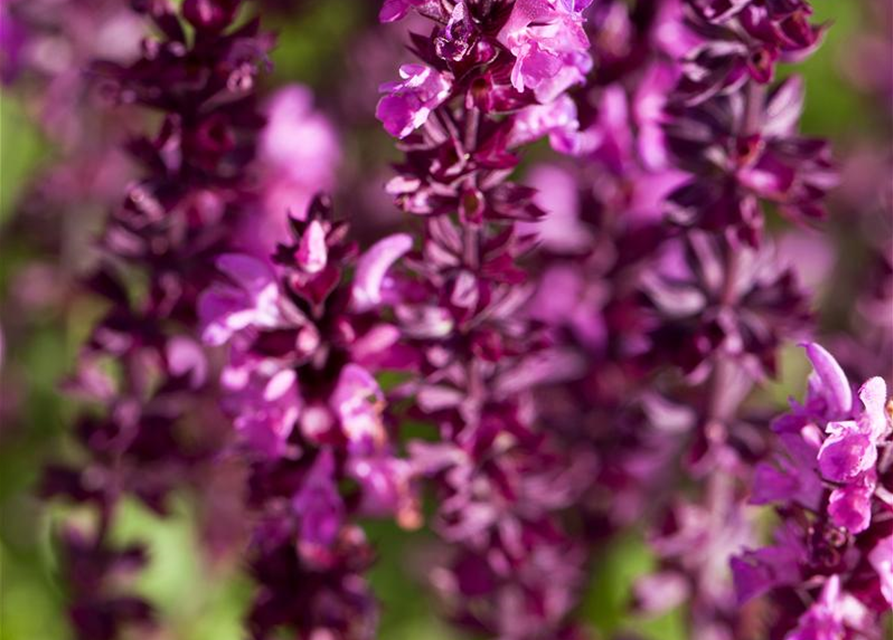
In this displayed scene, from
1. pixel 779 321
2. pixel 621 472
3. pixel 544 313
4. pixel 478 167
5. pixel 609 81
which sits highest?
pixel 478 167

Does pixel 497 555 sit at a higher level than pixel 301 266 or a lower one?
lower

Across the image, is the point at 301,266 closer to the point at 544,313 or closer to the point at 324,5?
the point at 544,313

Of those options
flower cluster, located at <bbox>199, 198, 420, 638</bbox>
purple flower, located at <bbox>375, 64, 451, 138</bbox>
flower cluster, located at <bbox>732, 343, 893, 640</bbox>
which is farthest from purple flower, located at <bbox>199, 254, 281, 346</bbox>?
flower cluster, located at <bbox>732, 343, 893, 640</bbox>

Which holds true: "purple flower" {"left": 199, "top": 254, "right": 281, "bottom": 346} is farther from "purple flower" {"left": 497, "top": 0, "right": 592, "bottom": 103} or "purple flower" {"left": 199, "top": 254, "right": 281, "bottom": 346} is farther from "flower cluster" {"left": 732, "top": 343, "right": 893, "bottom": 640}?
"flower cluster" {"left": 732, "top": 343, "right": 893, "bottom": 640}

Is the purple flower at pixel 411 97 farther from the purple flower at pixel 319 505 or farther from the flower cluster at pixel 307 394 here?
the purple flower at pixel 319 505

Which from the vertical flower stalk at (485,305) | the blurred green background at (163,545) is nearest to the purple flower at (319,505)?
the vertical flower stalk at (485,305)

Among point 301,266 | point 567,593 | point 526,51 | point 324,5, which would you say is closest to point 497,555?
point 567,593
